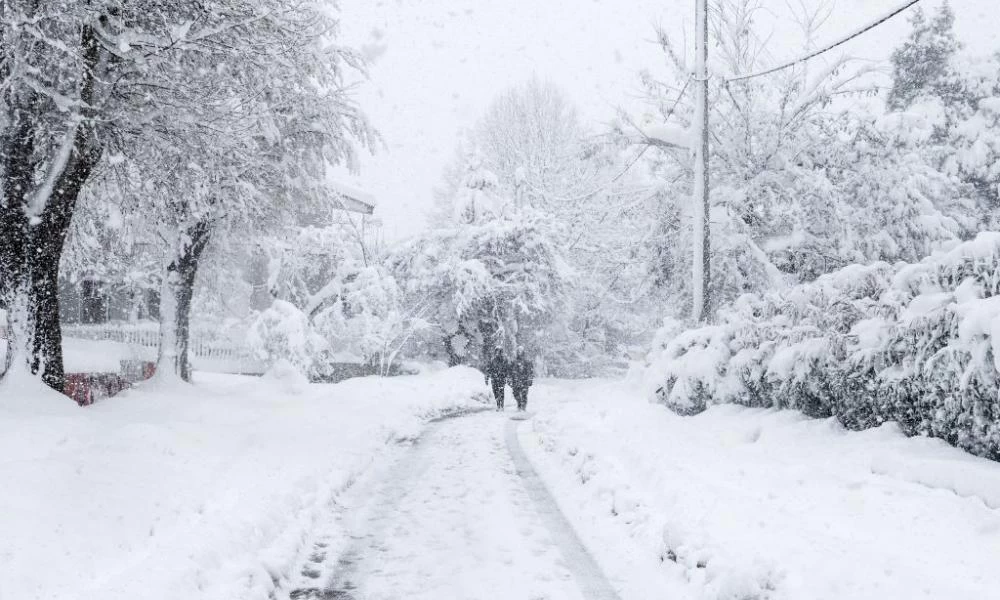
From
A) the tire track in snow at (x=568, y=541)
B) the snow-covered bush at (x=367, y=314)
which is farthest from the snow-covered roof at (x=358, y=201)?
the tire track in snow at (x=568, y=541)

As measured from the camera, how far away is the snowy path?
5480 millimetres

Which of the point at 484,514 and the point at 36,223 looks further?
the point at 36,223

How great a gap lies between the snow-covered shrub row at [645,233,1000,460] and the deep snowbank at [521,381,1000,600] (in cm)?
30

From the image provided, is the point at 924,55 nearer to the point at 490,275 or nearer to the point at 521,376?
the point at 490,275

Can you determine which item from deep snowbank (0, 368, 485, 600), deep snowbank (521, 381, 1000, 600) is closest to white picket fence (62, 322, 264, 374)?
deep snowbank (0, 368, 485, 600)

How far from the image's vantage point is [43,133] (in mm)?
10438

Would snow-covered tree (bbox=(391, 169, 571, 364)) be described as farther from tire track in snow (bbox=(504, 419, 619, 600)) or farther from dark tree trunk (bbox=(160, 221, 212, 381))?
tire track in snow (bbox=(504, 419, 619, 600))

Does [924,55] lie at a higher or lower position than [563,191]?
higher

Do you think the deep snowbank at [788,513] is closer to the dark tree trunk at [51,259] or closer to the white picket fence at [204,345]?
the dark tree trunk at [51,259]

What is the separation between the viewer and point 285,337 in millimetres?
20297

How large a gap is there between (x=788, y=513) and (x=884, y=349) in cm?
240

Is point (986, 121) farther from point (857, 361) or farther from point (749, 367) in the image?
point (857, 361)

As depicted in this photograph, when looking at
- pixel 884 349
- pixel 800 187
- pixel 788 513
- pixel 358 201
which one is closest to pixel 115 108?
pixel 788 513

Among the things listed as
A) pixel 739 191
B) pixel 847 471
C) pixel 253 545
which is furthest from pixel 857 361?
pixel 739 191
